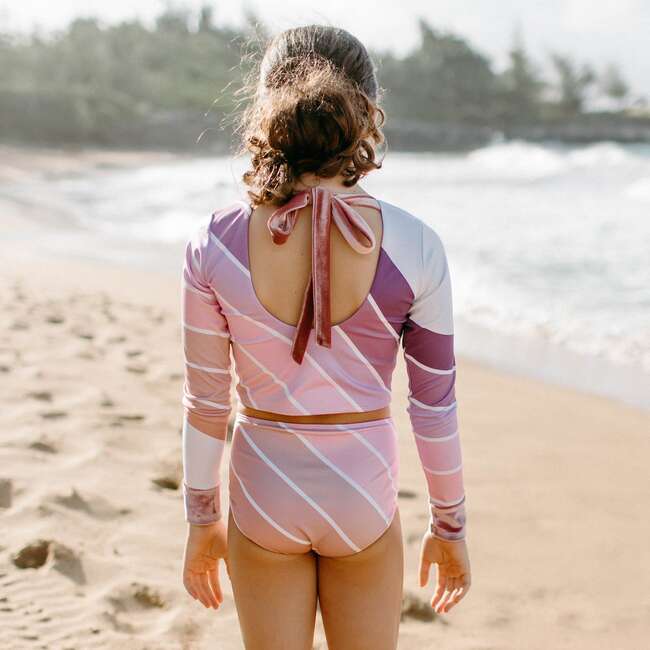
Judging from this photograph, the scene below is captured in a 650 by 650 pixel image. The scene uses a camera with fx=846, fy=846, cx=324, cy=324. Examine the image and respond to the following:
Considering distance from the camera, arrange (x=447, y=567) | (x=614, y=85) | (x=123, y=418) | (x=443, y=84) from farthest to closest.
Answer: (x=443, y=84), (x=614, y=85), (x=123, y=418), (x=447, y=567)

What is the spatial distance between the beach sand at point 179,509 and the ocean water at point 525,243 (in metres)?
0.96

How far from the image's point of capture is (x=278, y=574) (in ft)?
4.54

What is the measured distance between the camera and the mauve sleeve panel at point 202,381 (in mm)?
1356

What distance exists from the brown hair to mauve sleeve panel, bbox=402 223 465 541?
7.0 inches

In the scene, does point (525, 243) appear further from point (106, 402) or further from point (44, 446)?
point (44, 446)

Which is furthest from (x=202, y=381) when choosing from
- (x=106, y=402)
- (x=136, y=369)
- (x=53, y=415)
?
(x=136, y=369)

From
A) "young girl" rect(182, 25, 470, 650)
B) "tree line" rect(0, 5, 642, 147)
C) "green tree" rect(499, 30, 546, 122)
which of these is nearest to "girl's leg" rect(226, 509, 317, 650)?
"young girl" rect(182, 25, 470, 650)

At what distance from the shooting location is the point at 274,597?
138 centimetres

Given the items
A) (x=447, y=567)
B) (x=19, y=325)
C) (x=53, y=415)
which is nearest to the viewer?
(x=447, y=567)

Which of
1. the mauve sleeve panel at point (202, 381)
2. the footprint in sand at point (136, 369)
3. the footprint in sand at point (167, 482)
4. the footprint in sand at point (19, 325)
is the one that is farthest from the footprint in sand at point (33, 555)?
the footprint in sand at point (19, 325)

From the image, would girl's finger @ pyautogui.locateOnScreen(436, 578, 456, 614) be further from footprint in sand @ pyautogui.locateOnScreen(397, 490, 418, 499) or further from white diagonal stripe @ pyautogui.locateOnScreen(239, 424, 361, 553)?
footprint in sand @ pyautogui.locateOnScreen(397, 490, 418, 499)

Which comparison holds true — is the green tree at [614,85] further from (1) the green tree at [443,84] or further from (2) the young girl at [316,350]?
(2) the young girl at [316,350]

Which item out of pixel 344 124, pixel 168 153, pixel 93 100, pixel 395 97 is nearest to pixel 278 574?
pixel 344 124

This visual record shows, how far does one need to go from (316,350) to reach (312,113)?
1.16ft
